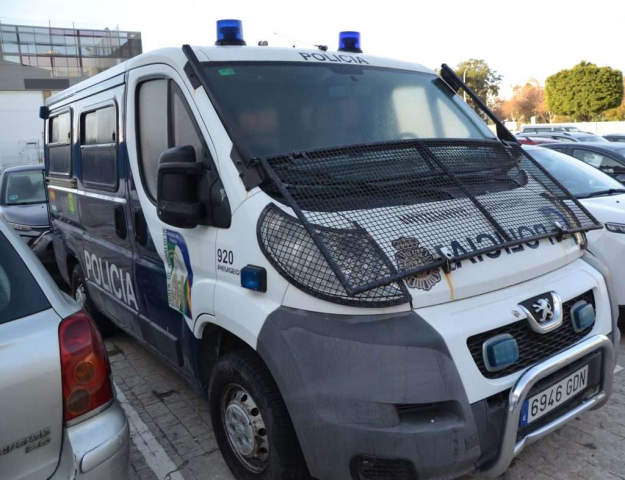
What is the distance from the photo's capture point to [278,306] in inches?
93.7

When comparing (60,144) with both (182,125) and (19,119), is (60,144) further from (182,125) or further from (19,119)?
(19,119)

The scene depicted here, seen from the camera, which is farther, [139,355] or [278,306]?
[139,355]

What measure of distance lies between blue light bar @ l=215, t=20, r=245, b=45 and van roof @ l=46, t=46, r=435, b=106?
0.15 metres

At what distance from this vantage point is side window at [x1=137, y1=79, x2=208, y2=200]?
3.01m

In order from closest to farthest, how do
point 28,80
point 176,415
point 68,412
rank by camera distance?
1. point 68,412
2. point 176,415
3. point 28,80

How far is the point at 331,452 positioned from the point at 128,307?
2.32 metres

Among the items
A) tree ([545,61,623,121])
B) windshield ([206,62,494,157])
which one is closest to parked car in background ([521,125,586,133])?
tree ([545,61,623,121])

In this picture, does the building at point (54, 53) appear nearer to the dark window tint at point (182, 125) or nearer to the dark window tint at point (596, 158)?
the dark window tint at point (596, 158)

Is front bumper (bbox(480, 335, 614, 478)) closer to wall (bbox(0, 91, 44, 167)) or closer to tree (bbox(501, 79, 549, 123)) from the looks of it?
wall (bbox(0, 91, 44, 167))

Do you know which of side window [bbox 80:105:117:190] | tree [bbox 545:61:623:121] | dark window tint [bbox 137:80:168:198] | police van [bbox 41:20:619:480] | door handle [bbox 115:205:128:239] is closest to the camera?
police van [bbox 41:20:619:480]

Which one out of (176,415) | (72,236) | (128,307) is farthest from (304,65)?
(72,236)

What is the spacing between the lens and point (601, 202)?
496cm

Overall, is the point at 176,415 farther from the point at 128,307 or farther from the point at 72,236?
the point at 72,236

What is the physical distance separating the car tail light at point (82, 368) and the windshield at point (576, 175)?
445cm
